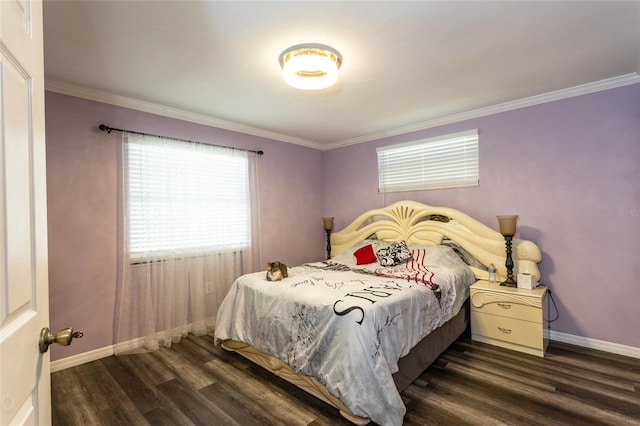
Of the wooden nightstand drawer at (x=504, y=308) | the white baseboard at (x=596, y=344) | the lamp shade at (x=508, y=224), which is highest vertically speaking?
the lamp shade at (x=508, y=224)

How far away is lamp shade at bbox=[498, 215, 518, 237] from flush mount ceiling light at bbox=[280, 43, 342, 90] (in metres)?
2.04

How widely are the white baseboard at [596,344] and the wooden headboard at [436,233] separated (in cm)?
61

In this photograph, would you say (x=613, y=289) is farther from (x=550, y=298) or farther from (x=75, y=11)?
(x=75, y=11)

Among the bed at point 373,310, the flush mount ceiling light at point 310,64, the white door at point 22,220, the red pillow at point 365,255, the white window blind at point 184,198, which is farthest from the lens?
the red pillow at point 365,255

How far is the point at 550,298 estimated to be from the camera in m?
3.09

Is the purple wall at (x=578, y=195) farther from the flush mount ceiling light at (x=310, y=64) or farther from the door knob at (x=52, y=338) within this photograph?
the door knob at (x=52, y=338)

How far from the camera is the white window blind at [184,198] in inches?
121

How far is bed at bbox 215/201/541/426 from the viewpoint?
1.92 metres

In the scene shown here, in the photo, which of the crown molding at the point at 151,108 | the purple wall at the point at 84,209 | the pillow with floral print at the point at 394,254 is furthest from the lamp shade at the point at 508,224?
the purple wall at the point at 84,209

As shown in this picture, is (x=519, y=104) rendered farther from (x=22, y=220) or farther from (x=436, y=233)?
(x=22, y=220)

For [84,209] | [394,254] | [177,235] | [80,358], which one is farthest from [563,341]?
[84,209]

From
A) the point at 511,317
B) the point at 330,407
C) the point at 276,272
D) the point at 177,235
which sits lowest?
the point at 330,407

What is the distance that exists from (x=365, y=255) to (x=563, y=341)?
2051 mm

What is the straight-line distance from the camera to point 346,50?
7.18 ft
